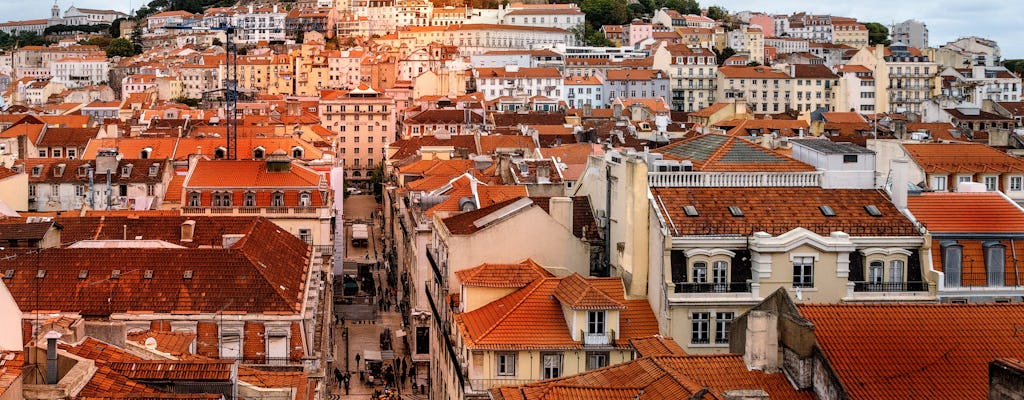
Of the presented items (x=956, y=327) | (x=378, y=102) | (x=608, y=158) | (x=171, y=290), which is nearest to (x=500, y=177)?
(x=608, y=158)

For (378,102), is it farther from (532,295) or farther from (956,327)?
(956,327)

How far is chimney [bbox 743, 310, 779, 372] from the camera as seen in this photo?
21812 mm

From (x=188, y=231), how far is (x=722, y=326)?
21.5 metres

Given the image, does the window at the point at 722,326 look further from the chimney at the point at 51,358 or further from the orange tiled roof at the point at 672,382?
the chimney at the point at 51,358

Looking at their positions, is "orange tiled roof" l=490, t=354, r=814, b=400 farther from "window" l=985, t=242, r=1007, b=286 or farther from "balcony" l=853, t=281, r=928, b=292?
"window" l=985, t=242, r=1007, b=286

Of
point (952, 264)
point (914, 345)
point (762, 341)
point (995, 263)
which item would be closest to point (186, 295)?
point (762, 341)

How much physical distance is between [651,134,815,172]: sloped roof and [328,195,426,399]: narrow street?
56.8 ft

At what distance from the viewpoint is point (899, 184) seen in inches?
1351

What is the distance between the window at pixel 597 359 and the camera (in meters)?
32.0

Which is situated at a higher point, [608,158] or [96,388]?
[608,158]

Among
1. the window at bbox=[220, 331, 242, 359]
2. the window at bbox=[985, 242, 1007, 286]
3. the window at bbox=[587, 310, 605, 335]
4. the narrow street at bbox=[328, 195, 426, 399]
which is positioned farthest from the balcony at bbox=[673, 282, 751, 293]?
the narrow street at bbox=[328, 195, 426, 399]

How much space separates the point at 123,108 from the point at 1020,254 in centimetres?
14089

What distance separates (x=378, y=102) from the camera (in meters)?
143

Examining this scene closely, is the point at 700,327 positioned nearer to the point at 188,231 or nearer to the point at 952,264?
the point at 952,264
